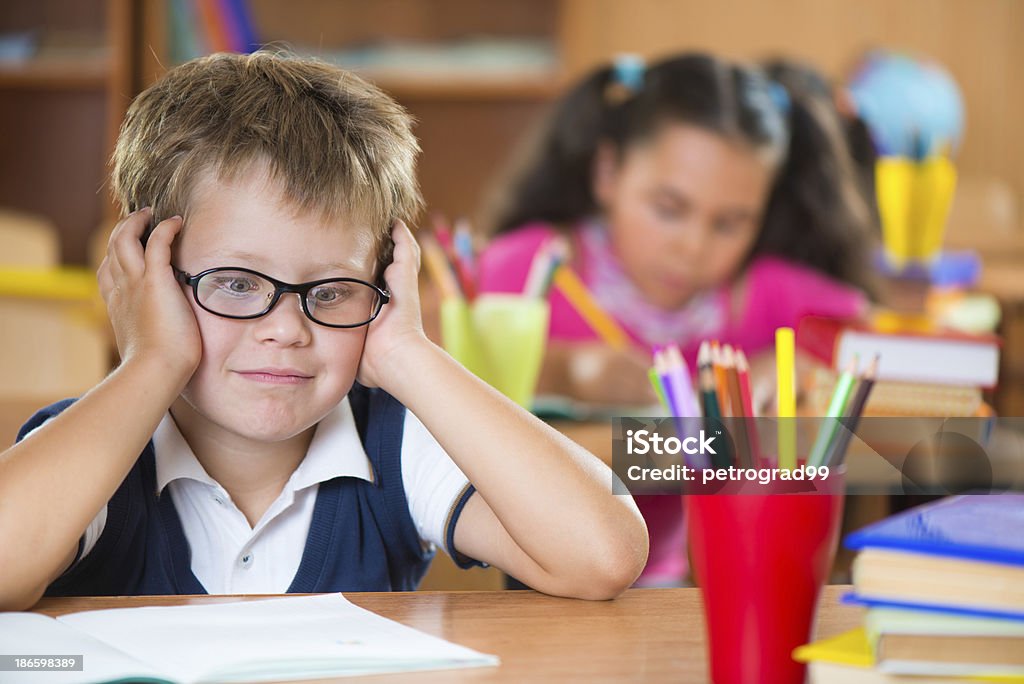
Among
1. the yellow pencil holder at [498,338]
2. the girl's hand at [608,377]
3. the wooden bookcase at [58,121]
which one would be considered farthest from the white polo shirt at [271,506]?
the wooden bookcase at [58,121]

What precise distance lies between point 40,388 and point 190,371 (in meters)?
1.86

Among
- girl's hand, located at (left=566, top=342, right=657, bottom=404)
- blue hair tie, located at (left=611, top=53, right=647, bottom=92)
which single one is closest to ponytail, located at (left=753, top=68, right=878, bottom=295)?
blue hair tie, located at (left=611, top=53, right=647, bottom=92)

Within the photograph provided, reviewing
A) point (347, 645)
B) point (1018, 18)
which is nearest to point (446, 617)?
point (347, 645)

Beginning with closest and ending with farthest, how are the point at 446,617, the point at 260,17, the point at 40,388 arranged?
the point at 446,617, the point at 40,388, the point at 260,17

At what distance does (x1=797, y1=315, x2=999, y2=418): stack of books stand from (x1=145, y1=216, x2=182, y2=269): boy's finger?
78cm

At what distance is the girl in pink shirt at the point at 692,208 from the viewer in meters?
2.34

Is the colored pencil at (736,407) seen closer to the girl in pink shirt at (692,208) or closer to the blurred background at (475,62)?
the girl in pink shirt at (692,208)

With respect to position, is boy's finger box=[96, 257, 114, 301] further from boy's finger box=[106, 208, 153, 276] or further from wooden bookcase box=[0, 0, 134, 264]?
wooden bookcase box=[0, 0, 134, 264]

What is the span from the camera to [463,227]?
5.34ft

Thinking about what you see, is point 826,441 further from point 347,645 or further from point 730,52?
point 730,52

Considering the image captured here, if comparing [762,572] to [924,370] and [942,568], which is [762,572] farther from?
[924,370]

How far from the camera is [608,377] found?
186cm

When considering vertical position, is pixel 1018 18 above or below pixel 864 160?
above

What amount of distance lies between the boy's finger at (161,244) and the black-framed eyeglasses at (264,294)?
0.07 feet
